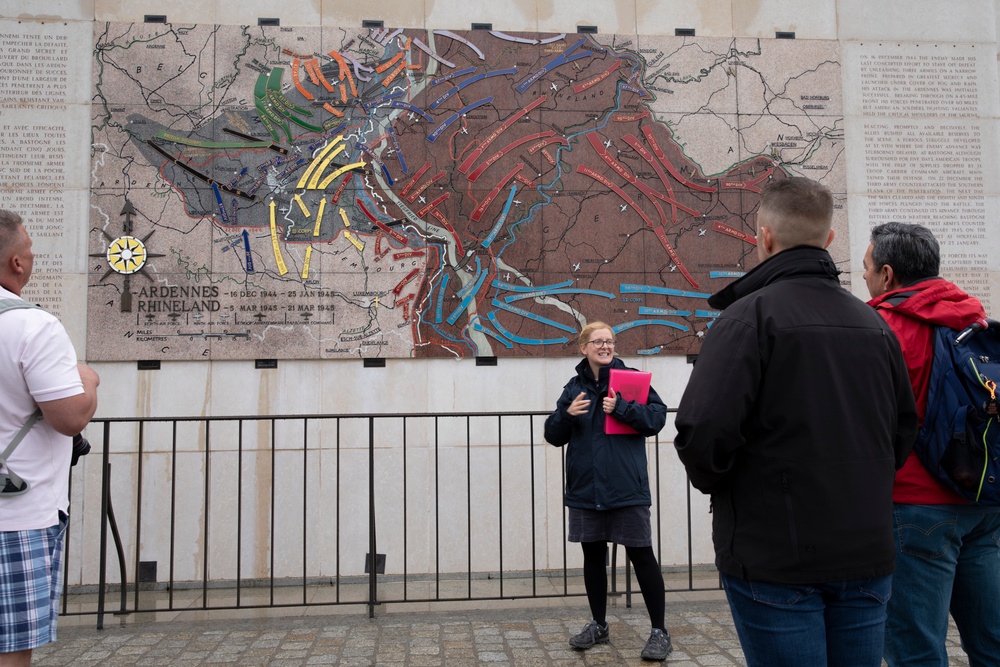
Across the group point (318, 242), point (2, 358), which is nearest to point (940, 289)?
point (2, 358)

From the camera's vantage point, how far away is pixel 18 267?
2.93m

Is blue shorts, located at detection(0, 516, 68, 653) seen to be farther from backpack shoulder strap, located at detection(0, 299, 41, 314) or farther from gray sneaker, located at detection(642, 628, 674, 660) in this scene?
gray sneaker, located at detection(642, 628, 674, 660)

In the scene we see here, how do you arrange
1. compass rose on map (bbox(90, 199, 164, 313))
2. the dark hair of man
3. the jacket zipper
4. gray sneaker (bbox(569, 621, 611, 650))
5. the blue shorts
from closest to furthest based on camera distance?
the jacket zipper < the blue shorts < the dark hair of man < gray sneaker (bbox(569, 621, 611, 650)) < compass rose on map (bbox(90, 199, 164, 313))

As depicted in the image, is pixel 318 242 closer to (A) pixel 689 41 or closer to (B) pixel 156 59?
(B) pixel 156 59

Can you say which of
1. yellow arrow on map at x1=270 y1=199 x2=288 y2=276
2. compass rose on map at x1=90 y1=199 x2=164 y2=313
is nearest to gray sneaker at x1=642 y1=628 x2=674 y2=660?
yellow arrow on map at x1=270 y1=199 x2=288 y2=276

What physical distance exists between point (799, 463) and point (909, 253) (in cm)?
130

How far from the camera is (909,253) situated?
3008 mm

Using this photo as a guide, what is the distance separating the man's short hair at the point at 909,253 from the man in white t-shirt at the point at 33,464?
9.94 feet

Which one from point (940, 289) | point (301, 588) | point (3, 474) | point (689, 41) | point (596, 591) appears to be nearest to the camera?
point (3, 474)

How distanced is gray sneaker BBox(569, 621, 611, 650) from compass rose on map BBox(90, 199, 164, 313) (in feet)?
15.8

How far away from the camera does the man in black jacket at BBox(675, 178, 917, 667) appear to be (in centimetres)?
215

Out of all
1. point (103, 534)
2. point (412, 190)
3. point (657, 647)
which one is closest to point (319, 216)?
point (412, 190)

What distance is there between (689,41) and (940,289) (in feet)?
18.0

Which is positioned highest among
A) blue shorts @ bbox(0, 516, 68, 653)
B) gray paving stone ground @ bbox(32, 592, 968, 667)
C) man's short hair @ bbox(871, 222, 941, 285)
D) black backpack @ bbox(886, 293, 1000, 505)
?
man's short hair @ bbox(871, 222, 941, 285)
